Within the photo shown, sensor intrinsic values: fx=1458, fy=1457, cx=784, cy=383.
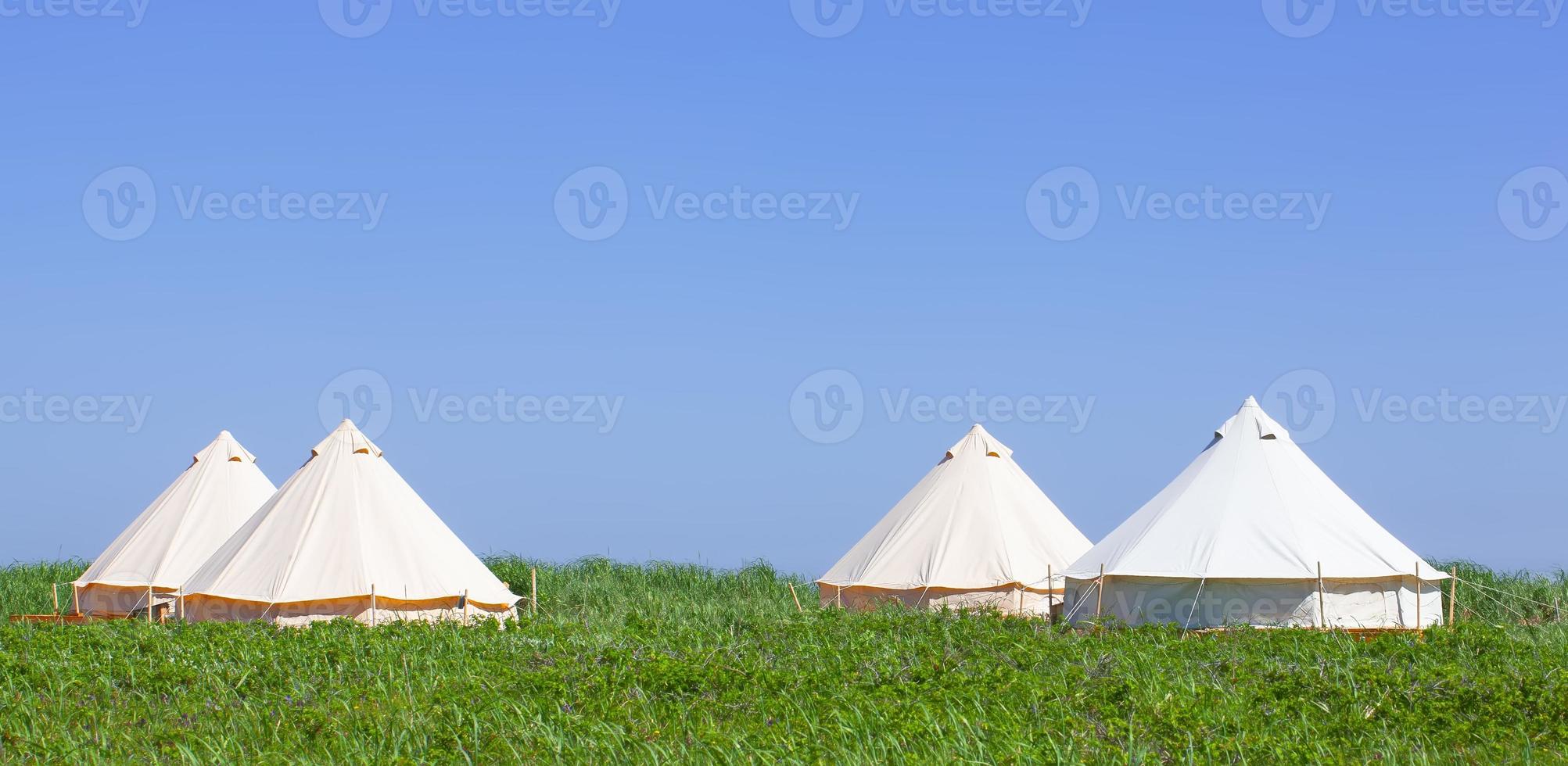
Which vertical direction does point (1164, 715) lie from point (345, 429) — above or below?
below

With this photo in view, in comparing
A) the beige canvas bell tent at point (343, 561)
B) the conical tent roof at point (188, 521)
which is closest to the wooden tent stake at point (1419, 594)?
the beige canvas bell tent at point (343, 561)

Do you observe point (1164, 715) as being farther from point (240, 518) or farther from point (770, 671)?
point (240, 518)

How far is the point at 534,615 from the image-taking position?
17.9 meters

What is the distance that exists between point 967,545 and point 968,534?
225 millimetres

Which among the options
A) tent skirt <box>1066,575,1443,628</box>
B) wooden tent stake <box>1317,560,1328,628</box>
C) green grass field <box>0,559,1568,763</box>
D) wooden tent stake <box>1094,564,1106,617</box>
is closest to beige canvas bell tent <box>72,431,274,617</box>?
green grass field <box>0,559,1568,763</box>

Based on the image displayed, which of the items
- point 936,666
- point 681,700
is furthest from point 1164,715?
point 681,700

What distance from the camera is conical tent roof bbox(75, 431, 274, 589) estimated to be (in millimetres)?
21141

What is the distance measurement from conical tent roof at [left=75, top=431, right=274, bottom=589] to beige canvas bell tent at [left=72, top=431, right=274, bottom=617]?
1cm

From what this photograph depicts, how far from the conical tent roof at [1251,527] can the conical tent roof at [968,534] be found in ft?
8.24

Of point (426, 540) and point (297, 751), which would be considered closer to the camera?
point (297, 751)

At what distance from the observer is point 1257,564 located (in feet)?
55.4

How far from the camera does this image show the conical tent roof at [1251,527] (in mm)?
16906

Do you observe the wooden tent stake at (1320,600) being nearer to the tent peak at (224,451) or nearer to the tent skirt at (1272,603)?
the tent skirt at (1272,603)

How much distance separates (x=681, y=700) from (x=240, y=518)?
46.2ft
